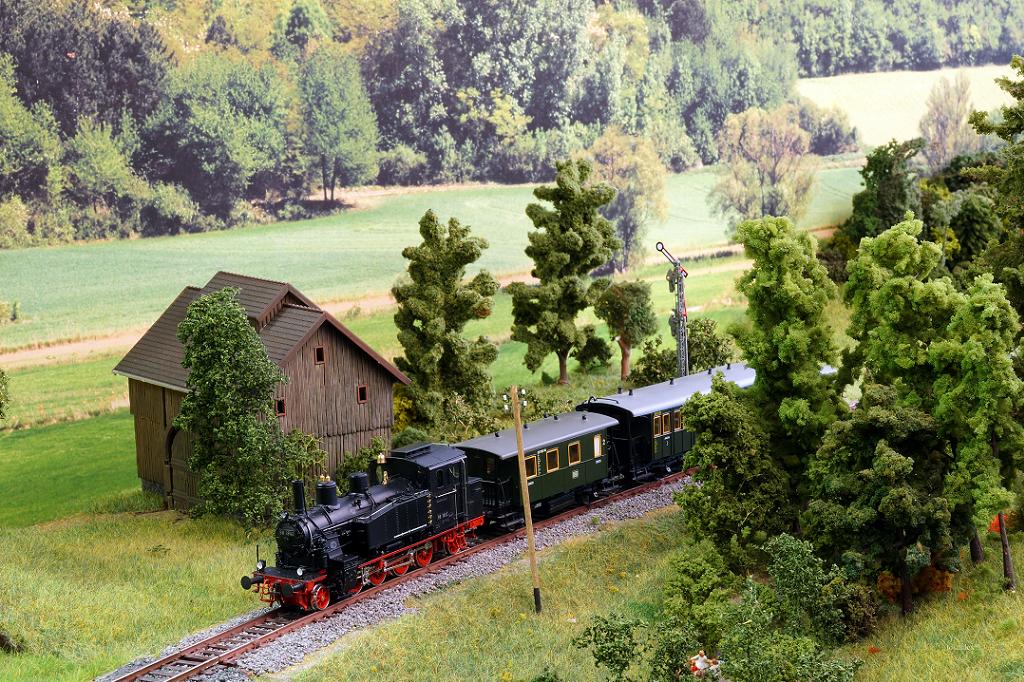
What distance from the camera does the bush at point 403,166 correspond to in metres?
51.1

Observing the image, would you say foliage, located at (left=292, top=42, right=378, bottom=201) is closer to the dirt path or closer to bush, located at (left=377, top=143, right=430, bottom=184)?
bush, located at (left=377, top=143, right=430, bottom=184)

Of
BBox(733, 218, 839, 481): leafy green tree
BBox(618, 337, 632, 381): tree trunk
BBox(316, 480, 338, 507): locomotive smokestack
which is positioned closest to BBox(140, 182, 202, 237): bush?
BBox(618, 337, 632, 381): tree trunk

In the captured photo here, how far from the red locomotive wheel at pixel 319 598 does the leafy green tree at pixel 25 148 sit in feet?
70.1

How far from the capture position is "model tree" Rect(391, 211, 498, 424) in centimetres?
3928

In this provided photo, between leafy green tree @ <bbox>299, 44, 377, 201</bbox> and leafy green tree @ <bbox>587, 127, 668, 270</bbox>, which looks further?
leafy green tree @ <bbox>587, 127, 668, 270</bbox>

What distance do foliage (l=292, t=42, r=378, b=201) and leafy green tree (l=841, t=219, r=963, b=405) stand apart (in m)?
26.5

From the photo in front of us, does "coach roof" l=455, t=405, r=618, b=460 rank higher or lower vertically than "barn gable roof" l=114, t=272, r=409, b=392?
lower

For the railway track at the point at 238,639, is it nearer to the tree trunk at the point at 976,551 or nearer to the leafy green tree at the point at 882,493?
the leafy green tree at the point at 882,493

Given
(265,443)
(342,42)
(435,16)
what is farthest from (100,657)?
Result: (435,16)

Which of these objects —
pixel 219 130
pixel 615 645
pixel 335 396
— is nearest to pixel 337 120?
pixel 219 130

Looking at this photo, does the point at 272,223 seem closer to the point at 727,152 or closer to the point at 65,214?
the point at 65,214

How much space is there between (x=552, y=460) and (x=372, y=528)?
706cm

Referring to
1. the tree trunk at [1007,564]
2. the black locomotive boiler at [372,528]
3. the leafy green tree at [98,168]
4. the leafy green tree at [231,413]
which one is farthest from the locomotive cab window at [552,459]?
the leafy green tree at [98,168]

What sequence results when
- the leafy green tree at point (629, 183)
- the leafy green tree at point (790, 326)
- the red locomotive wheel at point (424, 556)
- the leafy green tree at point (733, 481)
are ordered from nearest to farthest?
the leafy green tree at point (790, 326) < the leafy green tree at point (733, 481) < the red locomotive wheel at point (424, 556) < the leafy green tree at point (629, 183)
